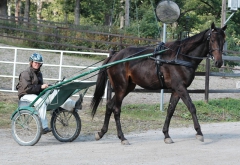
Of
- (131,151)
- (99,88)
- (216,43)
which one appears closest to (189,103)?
(216,43)

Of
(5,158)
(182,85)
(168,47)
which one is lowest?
(5,158)

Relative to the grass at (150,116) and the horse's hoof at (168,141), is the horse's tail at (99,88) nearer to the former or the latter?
the grass at (150,116)

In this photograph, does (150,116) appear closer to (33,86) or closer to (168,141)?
(168,141)

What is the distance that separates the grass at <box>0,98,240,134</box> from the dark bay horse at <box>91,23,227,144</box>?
1.51m

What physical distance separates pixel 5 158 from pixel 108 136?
3374 mm

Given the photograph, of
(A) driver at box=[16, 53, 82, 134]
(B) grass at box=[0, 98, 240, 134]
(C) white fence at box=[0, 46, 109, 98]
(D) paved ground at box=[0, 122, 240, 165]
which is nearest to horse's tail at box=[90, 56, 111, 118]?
(D) paved ground at box=[0, 122, 240, 165]

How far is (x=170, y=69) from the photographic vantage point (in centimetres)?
1073

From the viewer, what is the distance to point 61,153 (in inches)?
364

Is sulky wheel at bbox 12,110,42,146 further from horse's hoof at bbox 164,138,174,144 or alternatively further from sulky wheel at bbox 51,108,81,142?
horse's hoof at bbox 164,138,174,144

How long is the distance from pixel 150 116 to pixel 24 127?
18.6 feet

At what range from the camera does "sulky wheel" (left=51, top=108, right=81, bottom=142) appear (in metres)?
10.7

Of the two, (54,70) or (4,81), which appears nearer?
(4,81)

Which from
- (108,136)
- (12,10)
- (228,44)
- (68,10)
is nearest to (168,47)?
(108,136)

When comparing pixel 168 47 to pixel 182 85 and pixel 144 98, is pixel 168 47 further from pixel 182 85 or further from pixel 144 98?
pixel 144 98
